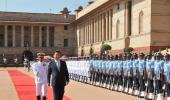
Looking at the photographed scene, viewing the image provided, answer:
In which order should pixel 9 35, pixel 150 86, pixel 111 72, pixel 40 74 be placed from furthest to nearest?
pixel 9 35
pixel 111 72
pixel 150 86
pixel 40 74

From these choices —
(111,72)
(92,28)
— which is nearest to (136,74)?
(111,72)

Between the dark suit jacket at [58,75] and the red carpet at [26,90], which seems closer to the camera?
the dark suit jacket at [58,75]

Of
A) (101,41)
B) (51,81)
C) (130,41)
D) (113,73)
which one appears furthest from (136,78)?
(101,41)

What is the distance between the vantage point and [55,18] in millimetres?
96438

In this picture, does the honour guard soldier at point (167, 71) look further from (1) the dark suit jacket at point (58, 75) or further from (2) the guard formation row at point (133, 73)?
(1) the dark suit jacket at point (58, 75)

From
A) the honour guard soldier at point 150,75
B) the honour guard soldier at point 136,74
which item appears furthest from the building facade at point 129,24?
the honour guard soldier at point 150,75

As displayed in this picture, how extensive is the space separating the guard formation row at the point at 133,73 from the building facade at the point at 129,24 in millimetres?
16293

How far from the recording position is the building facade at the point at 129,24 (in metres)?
45.4

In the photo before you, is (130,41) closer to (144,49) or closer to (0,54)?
(144,49)

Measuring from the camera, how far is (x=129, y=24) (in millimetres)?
53812

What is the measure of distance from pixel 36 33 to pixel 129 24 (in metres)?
45.8

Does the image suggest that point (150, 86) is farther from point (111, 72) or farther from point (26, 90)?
point (26, 90)

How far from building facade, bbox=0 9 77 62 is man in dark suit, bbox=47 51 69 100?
7920 centimetres

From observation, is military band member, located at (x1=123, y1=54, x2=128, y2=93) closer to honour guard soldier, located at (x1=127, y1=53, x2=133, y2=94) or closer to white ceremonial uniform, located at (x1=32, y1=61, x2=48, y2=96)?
honour guard soldier, located at (x1=127, y1=53, x2=133, y2=94)
